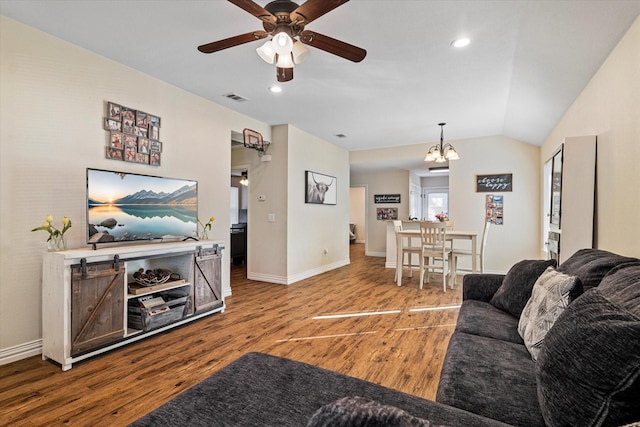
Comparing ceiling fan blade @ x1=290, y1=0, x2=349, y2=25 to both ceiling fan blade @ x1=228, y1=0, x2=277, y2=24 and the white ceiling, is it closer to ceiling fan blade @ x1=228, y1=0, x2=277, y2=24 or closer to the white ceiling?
ceiling fan blade @ x1=228, y1=0, x2=277, y2=24

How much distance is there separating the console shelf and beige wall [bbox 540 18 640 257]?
11.7ft

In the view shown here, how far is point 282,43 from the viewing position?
192 centimetres

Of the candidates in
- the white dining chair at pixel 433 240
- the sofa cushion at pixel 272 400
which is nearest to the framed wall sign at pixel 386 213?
the white dining chair at pixel 433 240

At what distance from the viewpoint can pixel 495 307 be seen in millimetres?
2270

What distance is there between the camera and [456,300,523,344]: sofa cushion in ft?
5.77

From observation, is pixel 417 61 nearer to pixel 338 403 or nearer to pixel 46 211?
pixel 338 403

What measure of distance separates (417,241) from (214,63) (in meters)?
4.88

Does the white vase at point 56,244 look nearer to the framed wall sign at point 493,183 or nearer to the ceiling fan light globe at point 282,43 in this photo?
the ceiling fan light globe at point 282,43

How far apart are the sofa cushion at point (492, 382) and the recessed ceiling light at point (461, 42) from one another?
2303 mm

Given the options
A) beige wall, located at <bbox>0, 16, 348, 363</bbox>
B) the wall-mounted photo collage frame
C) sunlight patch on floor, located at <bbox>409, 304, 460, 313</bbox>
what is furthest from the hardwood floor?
the wall-mounted photo collage frame

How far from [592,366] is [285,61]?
214cm

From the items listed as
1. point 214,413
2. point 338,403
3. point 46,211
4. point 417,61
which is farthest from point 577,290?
point 46,211

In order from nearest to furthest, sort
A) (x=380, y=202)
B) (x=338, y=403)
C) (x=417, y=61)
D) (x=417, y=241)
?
(x=338, y=403)
(x=417, y=61)
(x=417, y=241)
(x=380, y=202)

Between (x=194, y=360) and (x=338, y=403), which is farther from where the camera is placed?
(x=194, y=360)
